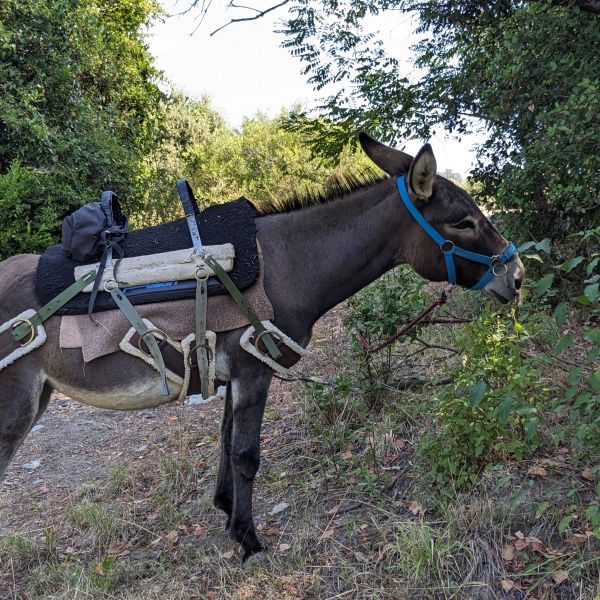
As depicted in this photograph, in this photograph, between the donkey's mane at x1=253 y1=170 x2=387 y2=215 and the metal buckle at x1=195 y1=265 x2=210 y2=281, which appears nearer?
the metal buckle at x1=195 y1=265 x2=210 y2=281

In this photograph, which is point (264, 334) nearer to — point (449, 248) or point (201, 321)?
point (201, 321)

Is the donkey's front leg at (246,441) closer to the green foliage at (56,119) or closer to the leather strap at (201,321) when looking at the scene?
the leather strap at (201,321)

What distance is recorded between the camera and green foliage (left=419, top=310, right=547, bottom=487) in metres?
3.12

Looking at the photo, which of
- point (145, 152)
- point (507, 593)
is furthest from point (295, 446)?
point (145, 152)

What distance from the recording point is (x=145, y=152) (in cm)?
1212

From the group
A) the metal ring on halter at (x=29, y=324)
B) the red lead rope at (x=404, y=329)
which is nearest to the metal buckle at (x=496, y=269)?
the red lead rope at (x=404, y=329)

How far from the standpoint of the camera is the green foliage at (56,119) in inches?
317

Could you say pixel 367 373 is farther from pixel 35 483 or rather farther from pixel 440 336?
pixel 35 483

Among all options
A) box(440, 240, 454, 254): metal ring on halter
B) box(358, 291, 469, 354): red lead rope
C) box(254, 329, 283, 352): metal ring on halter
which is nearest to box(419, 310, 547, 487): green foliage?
box(358, 291, 469, 354): red lead rope

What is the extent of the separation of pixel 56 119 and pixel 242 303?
8.19 metres

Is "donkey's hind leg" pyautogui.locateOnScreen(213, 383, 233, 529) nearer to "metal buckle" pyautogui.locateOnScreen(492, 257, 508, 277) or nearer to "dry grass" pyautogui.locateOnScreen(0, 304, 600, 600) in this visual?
"dry grass" pyautogui.locateOnScreen(0, 304, 600, 600)

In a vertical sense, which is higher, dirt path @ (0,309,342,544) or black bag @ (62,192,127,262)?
black bag @ (62,192,127,262)

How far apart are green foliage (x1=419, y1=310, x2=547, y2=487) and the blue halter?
388 mm

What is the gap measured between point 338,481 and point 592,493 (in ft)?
5.29
